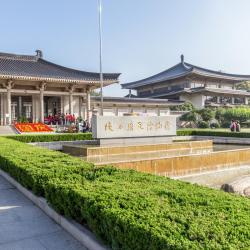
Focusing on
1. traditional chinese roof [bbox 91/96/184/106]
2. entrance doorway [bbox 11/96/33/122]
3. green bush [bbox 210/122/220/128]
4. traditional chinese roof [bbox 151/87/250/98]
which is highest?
traditional chinese roof [bbox 151/87/250/98]

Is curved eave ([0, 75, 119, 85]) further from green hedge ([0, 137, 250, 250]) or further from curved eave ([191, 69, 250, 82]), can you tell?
green hedge ([0, 137, 250, 250])

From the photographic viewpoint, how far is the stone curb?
3859 mm

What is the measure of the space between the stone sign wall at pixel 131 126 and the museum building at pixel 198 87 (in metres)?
25.1

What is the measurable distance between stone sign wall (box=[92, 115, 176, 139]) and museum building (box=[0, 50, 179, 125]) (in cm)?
1245

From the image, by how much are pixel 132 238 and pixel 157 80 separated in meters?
49.6

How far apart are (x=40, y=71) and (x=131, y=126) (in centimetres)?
1613

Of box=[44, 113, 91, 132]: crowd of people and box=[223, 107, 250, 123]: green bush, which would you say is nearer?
box=[44, 113, 91, 132]: crowd of people

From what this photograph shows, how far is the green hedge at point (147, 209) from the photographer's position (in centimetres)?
269

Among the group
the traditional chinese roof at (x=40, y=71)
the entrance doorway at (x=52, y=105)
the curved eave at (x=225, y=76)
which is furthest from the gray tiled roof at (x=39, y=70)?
the curved eave at (x=225, y=76)

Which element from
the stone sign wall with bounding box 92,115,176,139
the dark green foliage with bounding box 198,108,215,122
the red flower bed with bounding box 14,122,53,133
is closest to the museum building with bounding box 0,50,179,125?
the red flower bed with bounding box 14,122,53,133

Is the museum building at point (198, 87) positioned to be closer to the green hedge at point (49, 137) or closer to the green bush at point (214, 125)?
the green bush at point (214, 125)

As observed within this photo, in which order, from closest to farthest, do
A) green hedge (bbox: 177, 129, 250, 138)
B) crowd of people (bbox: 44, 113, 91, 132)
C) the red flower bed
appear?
green hedge (bbox: 177, 129, 250, 138) < the red flower bed < crowd of people (bbox: 44, 113, 91, 132)

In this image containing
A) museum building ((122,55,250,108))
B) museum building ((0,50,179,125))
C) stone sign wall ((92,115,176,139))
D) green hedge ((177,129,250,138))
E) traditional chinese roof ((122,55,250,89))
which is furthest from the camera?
traditional chinese roof ((122,55,250,89))

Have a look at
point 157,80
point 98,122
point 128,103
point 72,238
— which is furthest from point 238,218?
point 157,80
